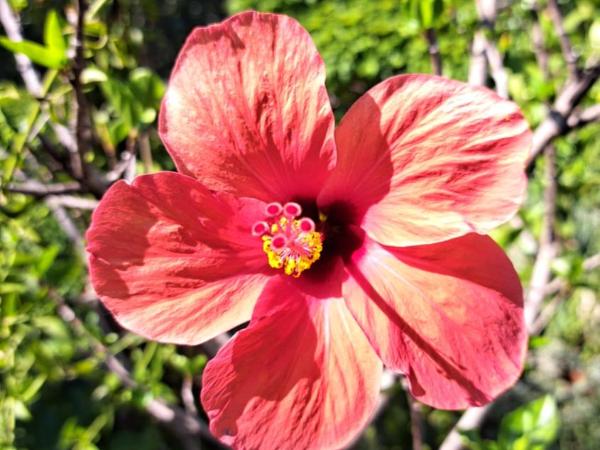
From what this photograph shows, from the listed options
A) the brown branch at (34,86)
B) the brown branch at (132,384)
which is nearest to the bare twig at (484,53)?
the brown branch at (34,86)

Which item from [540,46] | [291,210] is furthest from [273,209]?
[540,46]

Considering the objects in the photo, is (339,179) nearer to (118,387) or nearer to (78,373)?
(78,373)

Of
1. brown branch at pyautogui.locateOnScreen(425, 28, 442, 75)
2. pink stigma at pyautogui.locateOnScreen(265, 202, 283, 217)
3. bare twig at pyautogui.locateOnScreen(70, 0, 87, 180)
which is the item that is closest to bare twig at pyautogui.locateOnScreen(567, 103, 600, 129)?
brown branch at pyautogui.locateOnScreen(425, 28, 442, 75)

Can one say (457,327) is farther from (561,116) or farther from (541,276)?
(541,276)

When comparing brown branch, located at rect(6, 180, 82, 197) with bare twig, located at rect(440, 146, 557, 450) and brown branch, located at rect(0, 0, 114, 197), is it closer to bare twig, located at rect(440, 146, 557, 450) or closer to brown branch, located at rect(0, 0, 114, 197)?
brown branch, located at rect(0, 0, 114, 197)

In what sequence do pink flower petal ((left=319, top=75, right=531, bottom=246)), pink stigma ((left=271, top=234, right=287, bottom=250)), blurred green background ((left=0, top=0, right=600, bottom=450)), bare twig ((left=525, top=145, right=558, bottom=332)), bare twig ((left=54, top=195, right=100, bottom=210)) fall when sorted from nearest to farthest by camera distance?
1. pink flower petal ((left=319, top=75, right=531, bottom=246))
2. pink stigma ((left=271, top=234, right=287, bottom=250))
3. blurred green background ((left=0, top=0, right=600, bottom=450))
4. bare twig ((left=54, top=195, right=100, bottom=210))
5. bare twig ((left=525, top=145, right=558, bottom=332))

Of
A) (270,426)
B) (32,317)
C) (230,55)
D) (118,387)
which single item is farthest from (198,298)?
(118,387)

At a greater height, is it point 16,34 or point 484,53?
point 16,34
